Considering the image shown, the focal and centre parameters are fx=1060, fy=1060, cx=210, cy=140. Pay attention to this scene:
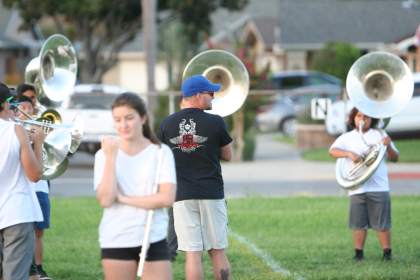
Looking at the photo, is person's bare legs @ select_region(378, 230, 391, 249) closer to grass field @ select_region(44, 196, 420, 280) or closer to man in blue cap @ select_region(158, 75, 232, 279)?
grass field @ select_region(44, 196, 420, 280)

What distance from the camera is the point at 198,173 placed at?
26.5 ft

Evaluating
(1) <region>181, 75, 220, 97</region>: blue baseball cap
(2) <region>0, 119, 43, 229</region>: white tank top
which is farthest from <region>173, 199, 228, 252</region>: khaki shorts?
(2) <region>0, 119, 43, 229</region>: white tank top

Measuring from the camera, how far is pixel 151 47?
25.7 meters

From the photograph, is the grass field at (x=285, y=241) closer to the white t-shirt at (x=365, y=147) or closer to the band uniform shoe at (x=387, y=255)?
the band uniform shoe at (x=387, y=255)

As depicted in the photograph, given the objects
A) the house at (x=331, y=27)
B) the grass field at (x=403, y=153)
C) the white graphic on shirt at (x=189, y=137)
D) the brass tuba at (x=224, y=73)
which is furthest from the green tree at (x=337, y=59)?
the white graphic on shirt at (x=189, y=137)

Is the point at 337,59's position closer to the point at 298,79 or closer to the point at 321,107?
the point at 298,79

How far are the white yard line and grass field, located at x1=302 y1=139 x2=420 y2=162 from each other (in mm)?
10988

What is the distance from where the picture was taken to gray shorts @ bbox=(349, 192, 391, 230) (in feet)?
34.3

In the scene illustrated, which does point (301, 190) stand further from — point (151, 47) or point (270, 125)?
point (270, 125)

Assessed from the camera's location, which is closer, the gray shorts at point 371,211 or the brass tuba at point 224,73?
the gray shorts at point 371,211

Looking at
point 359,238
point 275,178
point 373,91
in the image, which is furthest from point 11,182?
point 275,178

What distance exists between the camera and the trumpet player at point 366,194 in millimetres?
10477

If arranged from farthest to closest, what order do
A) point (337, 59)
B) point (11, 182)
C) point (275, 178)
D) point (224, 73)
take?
point (337, 59) → point (275, 178) → point (224, 73) → point (11, 182)

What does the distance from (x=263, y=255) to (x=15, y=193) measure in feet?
14.5
